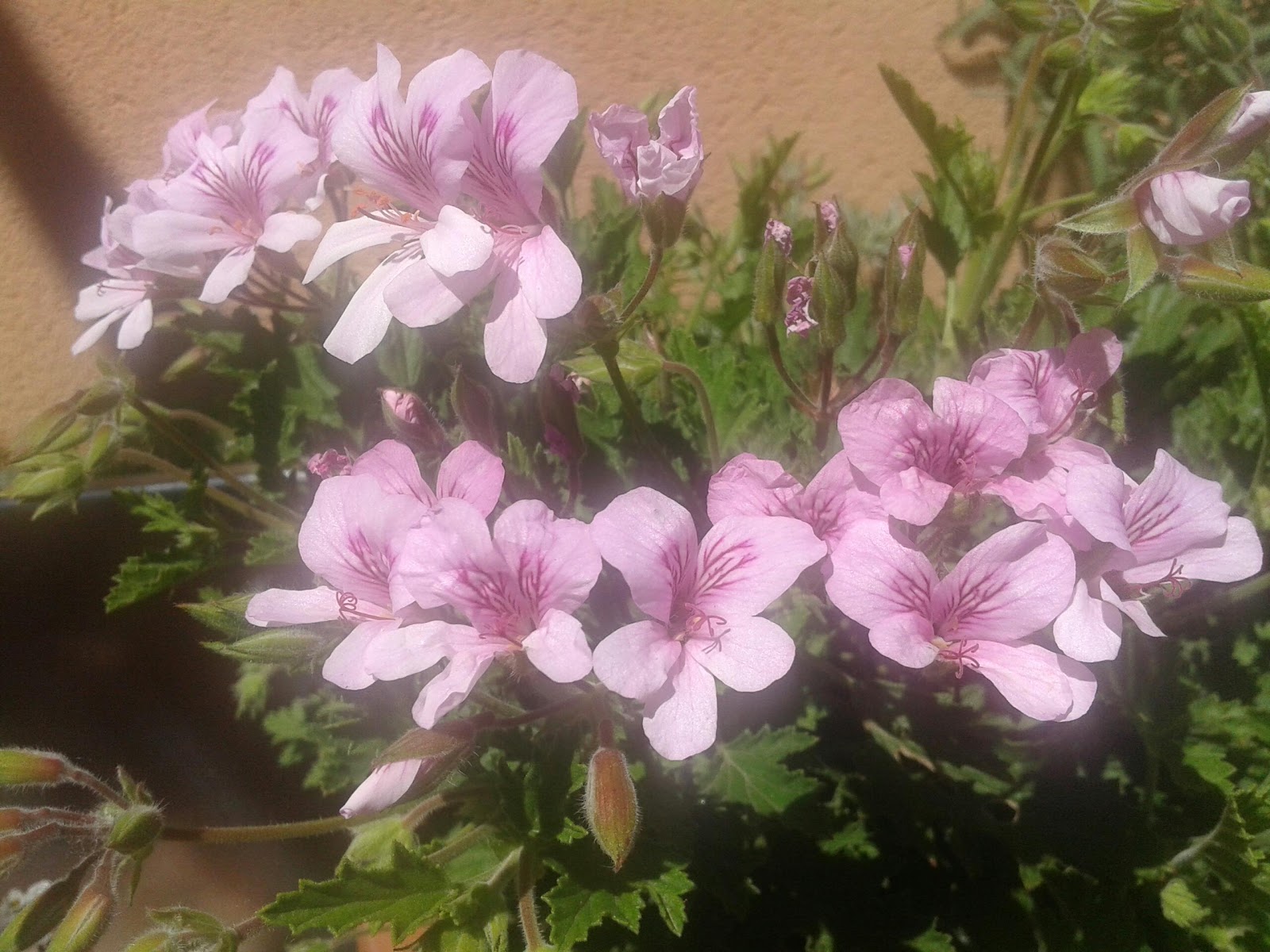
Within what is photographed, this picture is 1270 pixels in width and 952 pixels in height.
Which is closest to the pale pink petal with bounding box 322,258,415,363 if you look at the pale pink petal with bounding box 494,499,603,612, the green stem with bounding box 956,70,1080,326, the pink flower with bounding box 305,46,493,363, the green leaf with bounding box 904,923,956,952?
the pink flower with bounding box 305,46,493,363

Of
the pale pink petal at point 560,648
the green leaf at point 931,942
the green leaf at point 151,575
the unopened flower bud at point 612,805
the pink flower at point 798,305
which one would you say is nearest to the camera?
the pale pink petal at point 560,648

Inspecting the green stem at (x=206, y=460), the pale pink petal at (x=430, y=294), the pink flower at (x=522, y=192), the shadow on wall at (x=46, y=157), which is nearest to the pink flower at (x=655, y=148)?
the pink flower at (x=522, y=192)

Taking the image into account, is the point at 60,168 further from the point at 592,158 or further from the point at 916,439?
the point at 916,439

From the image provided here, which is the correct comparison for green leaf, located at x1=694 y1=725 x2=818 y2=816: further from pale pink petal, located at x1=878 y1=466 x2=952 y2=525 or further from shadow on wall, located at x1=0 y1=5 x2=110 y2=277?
shadow on wall, located at x1=0 y1=5 x2=110 y2=277

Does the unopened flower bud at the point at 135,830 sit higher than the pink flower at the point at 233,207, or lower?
lower

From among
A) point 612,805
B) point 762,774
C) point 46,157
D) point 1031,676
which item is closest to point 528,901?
point 612,805

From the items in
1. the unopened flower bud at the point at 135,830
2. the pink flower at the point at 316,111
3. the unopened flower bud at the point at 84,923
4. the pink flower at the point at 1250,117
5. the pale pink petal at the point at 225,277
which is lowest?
the unopened flower bud at the point at 84,923

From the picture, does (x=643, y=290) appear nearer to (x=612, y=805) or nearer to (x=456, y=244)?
(x=456, y=244)

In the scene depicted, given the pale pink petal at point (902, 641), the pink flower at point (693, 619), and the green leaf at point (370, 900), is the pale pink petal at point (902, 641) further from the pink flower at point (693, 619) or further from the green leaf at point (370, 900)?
the green leaf at point (370, 900)
